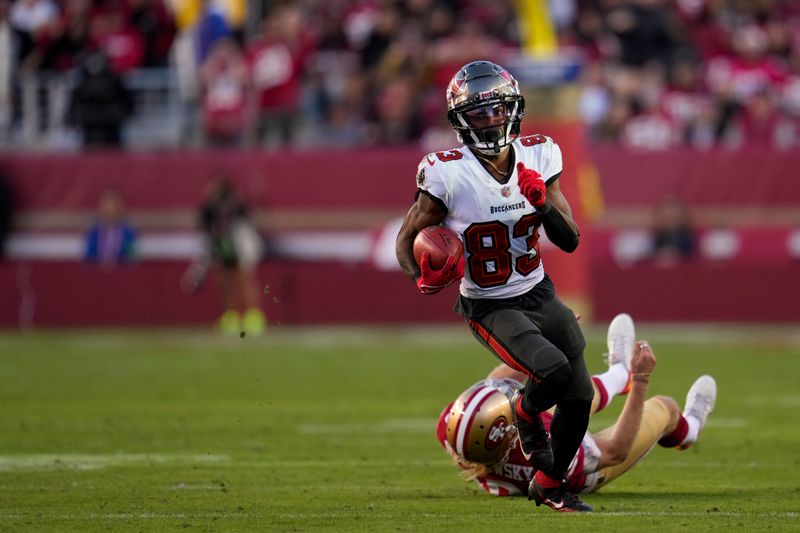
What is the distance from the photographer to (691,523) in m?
6.94

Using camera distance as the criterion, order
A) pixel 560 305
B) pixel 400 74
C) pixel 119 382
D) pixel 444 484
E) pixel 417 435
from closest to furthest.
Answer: pixel 560 305, pixel 444 484, pixel 417 435, pixel 119 382, pixel 400 74

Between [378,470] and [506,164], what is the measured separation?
248 cm

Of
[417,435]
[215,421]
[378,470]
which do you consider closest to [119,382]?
[215,421]

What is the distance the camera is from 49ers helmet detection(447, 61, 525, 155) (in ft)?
24.4

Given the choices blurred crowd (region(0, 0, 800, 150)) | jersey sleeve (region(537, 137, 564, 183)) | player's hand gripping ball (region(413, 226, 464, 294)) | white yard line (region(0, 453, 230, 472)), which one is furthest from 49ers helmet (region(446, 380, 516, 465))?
blurred crowd (region(0, 0, 800, 150))

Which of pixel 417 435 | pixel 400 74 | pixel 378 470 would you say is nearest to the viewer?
pixel 378 470

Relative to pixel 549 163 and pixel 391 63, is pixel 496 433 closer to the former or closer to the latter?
pixel 549 163

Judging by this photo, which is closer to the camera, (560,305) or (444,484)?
(560,305)

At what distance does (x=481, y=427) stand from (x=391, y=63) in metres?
15.1

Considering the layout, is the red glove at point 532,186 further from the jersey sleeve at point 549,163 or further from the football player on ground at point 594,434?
the football player on ground at point 594,434

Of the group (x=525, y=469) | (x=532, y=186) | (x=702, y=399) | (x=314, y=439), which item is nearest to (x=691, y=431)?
(x=702, y=399)

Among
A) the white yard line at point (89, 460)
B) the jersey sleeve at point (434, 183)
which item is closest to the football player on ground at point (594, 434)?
the jersey sleeve at point (434, 183)

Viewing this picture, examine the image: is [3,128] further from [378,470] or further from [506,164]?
[506,164]

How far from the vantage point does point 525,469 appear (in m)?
7.74
